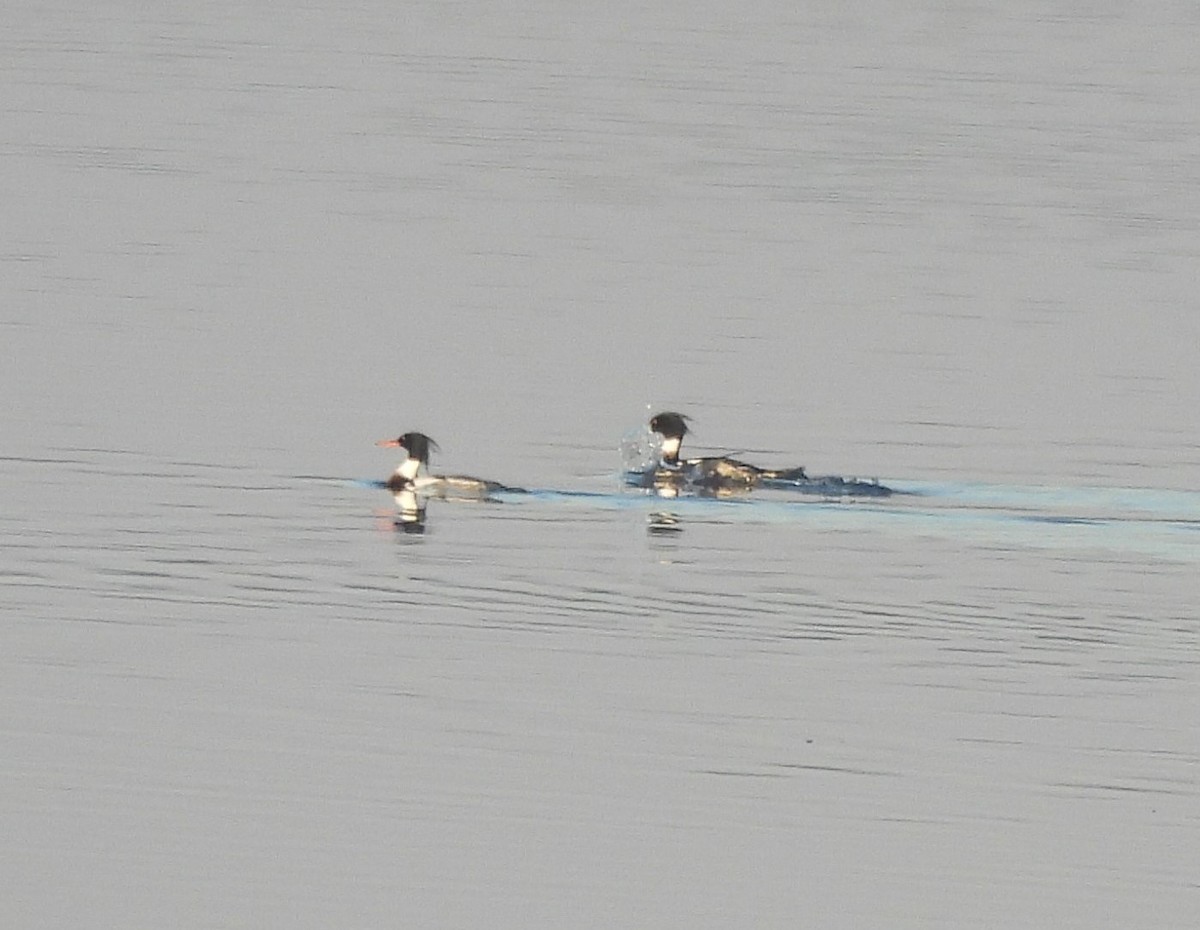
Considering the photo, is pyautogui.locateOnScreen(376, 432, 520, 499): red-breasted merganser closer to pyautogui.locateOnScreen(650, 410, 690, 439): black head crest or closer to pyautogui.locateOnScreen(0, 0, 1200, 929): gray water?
pyautogui.locateOnScreen(0, 0, 1200, 929): gray water

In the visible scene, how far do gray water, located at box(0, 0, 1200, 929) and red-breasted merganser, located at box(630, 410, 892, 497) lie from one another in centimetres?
30

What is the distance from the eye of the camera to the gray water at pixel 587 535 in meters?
13.4

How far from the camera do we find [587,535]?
21.6m

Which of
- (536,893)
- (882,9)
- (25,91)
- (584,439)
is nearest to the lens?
(536,893)

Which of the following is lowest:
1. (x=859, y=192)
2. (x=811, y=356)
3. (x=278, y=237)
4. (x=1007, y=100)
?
(x=811, y=356)

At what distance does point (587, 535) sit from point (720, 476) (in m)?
2.48

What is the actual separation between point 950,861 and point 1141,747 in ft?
7.44

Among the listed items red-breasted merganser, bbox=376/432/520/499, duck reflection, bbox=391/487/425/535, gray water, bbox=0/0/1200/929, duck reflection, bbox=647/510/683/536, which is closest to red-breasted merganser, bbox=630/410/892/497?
gray water, bbox=0/0/1200/929

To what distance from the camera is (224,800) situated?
13.8 metres

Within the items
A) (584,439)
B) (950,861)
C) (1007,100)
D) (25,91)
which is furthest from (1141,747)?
→ (1007,100)

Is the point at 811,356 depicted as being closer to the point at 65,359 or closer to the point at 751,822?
the point at 65,359

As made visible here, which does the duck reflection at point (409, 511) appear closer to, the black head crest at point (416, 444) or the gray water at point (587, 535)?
the gray water at point (587, 535)

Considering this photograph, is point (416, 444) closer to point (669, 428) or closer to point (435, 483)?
point (435, 483)

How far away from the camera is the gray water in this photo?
13.4m
